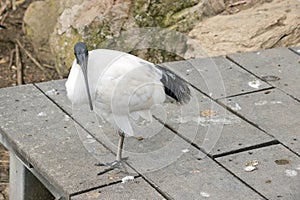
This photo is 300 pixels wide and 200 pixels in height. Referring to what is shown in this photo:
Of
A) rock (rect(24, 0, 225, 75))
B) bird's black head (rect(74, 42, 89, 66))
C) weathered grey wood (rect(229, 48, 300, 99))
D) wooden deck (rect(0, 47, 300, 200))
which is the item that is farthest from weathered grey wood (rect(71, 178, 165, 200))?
rock (rect(24, 0, 225, 75))

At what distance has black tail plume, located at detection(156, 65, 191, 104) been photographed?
143 inches

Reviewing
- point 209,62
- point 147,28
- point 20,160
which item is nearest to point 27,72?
point 147,28

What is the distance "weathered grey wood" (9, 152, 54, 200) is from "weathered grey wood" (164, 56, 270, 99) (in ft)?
3.50

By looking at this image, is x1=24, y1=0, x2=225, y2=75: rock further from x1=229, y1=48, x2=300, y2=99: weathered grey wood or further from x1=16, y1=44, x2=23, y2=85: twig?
x1=229, y1=48, x2=300, y2=99: weathered grey wood

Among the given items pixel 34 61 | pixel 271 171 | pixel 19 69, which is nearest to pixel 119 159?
pixel 271 171

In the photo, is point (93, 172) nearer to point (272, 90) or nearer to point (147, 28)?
point (272, 90)

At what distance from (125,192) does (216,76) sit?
1361 mm

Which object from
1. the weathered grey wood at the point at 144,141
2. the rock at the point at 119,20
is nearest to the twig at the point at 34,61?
the rock at the point at 119,20

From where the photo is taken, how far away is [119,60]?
3484 millimetres

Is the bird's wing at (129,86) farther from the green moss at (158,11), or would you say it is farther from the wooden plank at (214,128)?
the green moss at (158,11)

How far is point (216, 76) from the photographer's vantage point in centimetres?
446

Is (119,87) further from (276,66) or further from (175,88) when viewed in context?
(276,66)

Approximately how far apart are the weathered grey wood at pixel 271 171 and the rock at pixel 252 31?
5.82 ft

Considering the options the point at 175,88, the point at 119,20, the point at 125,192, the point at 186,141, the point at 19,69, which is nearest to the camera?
the point at 125,192
